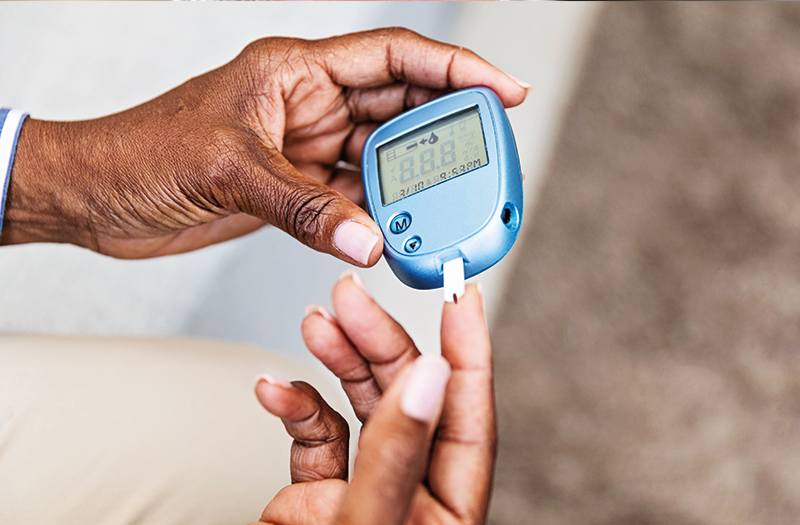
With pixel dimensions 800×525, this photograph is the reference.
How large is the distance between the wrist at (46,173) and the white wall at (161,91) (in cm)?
27

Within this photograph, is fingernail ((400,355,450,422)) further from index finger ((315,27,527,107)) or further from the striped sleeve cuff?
the striped sleeve cuff

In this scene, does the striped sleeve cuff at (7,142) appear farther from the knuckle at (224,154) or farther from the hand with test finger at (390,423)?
the hand with test finger at (390,423)

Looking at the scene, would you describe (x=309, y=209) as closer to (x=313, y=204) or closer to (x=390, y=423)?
(x=313, y=204)

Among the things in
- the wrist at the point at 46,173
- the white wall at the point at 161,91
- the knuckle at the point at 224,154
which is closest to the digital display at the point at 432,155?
the knuckle at the point at 224,154

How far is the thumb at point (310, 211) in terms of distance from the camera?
673 millimetres

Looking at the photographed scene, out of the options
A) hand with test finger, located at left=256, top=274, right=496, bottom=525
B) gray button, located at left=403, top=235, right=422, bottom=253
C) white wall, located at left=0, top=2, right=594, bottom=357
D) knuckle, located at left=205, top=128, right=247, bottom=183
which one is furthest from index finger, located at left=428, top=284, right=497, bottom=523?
white wall, located at left=0, top=2, right=594, bottom=357

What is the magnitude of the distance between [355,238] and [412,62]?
36 centimetres

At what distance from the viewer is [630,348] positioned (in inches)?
55.1

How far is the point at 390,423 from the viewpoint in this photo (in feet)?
1.58

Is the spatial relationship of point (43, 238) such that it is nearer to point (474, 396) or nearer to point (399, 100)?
point (399, 100)

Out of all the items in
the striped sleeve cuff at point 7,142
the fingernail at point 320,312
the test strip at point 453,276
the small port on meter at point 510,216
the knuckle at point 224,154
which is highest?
the striped sleeve cuff at point 7,142

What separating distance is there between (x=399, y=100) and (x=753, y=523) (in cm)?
116

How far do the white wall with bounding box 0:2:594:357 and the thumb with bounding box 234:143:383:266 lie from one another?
41 centimetres

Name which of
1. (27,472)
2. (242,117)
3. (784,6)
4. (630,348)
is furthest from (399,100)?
(784,6)
